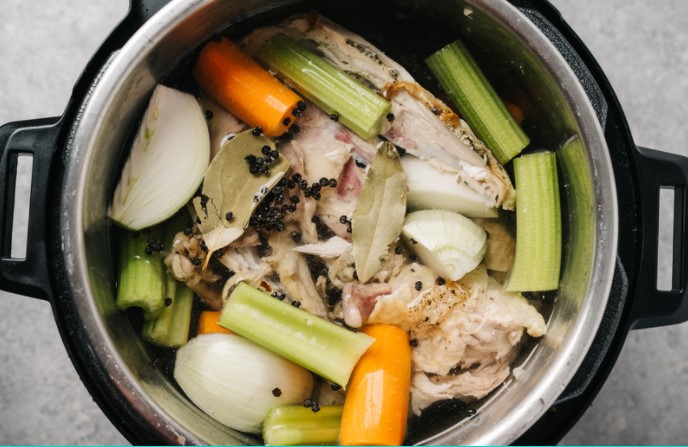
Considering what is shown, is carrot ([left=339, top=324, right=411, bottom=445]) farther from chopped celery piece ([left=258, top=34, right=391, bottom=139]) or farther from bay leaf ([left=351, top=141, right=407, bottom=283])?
chopped celery piece ([left=258, top=34, right=391, bottom=139])

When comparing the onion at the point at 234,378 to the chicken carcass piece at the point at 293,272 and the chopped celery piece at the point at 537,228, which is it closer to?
the chicken carcass piece at the point at 293,272

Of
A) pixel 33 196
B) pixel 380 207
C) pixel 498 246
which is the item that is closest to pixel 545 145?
pixel 498 246

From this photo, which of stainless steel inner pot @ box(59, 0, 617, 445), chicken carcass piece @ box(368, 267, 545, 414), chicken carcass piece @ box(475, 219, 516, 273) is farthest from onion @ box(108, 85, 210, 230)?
chicken carcass piece @ box(475, 219, 516, 273)

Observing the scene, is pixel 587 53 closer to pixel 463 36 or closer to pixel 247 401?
pixel 463 36

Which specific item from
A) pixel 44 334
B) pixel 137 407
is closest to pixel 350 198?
pixel 137 407

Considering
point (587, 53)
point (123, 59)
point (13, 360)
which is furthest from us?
point (13, 360)
